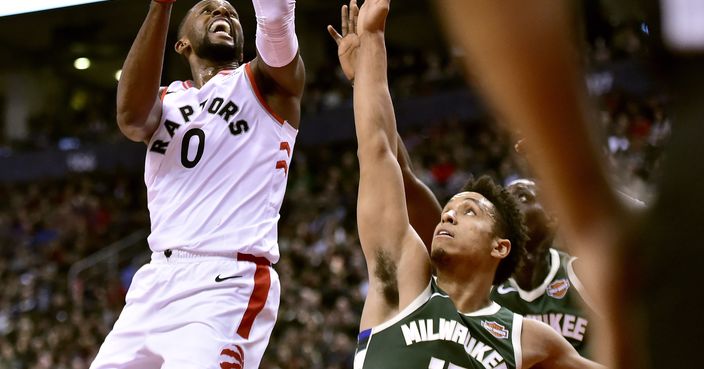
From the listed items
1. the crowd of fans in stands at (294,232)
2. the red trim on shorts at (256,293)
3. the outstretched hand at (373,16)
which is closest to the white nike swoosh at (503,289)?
the red trim on shorts at (256,293)

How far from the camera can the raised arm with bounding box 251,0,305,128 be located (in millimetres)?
3869

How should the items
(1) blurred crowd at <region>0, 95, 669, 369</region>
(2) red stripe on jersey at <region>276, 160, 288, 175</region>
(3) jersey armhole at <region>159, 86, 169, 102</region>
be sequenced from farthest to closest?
(1) blurred crowd at <region>0, 95, 669, 369</region> < (3) jersey armhole at <region>159, 86, 169, 102</region> < (2) red stripe on jersey at <region>276, 160, 288, 175</region>

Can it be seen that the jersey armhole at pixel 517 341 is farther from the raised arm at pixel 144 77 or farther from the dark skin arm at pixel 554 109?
the dark skin arm at pixel 554 109

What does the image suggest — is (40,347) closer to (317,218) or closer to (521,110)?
(317,218)

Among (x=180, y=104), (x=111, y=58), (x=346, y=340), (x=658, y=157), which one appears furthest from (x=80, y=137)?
(x=658, y=157)

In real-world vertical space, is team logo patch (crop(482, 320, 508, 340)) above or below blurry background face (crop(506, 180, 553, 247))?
below

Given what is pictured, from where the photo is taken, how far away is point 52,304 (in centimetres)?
1658

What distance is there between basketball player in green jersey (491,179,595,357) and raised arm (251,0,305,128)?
5.23ft

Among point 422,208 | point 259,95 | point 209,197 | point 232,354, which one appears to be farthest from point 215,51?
point 232,354

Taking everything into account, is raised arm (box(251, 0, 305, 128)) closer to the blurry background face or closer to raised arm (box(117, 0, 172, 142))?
raised arm (box(117, 0, 172, 142))

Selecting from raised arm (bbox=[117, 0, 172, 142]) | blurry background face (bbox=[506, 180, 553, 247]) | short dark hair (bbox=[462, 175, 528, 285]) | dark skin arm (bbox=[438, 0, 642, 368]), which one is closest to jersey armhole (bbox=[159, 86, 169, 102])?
raised arm (bbox=[117, 0, 172, 142])

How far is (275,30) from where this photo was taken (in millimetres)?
3863

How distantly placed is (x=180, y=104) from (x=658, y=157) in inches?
125

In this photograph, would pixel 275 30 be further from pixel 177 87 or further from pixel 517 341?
pixel 517 341
